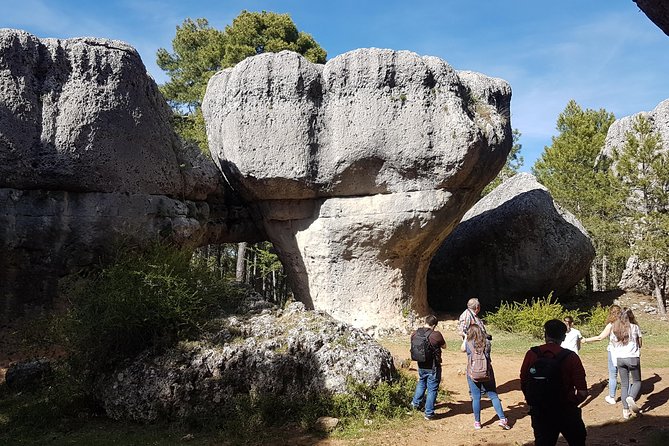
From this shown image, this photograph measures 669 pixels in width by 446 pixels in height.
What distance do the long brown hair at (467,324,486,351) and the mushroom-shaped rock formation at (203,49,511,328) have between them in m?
7.26

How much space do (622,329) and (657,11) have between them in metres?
4.00

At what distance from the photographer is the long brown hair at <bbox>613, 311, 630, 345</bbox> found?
6.52m

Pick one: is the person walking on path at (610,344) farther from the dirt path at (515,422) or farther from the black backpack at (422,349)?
the black backpack at (422,349)

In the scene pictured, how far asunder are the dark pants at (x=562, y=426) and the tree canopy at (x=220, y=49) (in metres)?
17.4

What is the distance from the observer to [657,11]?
155 inches

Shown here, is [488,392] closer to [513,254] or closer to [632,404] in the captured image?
[632,404]

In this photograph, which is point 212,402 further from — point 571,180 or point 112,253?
point 571,180

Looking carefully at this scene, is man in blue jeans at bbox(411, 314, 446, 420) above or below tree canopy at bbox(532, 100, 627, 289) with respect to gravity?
A: below

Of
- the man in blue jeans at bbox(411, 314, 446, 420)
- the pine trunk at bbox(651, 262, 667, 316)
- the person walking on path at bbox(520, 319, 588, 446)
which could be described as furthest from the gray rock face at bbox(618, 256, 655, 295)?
the person walking on path at bbox(520, 319, 588, 446)

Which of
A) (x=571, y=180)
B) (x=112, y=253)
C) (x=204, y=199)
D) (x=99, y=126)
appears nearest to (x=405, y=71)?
(x=204, y=199)

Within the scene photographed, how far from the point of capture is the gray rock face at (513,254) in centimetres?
1677

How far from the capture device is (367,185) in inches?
544

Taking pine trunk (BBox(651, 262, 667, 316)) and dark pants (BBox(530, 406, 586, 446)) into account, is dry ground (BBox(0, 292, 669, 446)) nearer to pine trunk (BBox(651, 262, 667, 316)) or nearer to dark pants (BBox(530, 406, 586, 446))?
dark pants (BBox(530, 406, 586, 446))

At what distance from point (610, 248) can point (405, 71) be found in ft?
34.1
